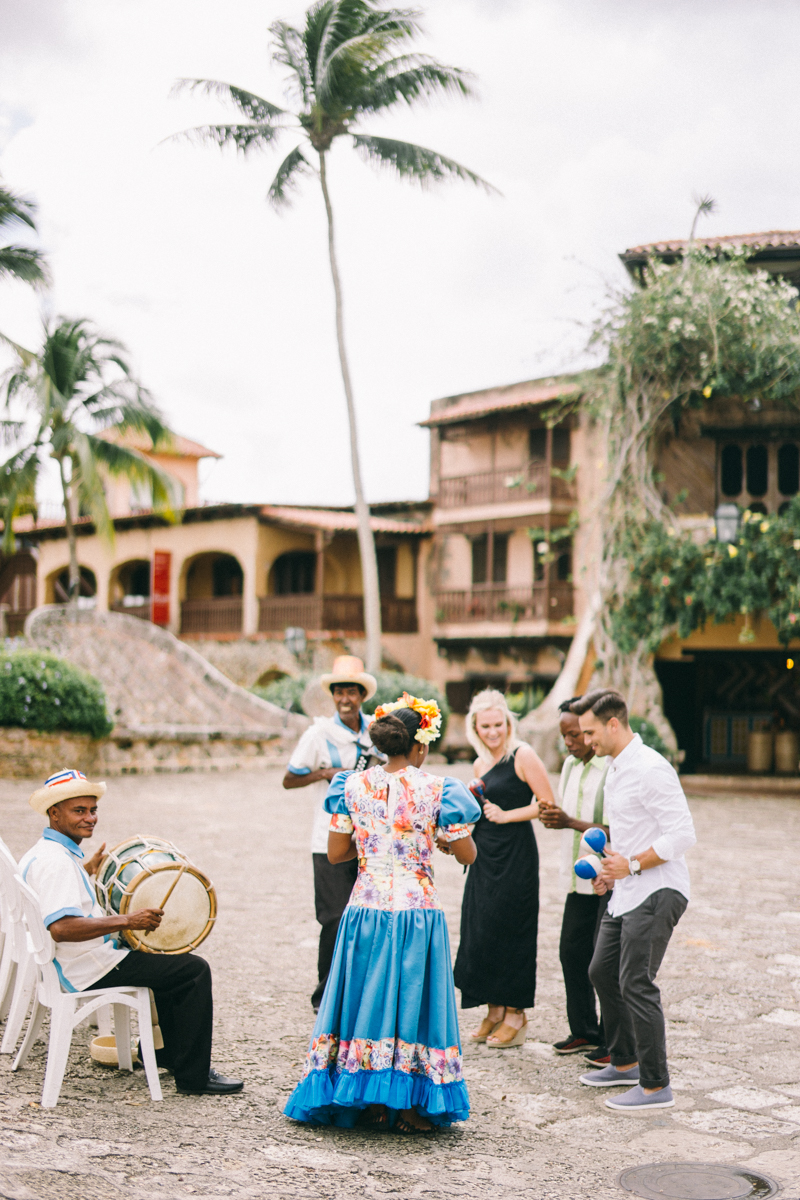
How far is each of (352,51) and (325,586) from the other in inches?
652

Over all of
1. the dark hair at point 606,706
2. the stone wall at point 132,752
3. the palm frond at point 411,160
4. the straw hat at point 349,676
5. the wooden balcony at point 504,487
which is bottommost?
the stone wall at point 132,752

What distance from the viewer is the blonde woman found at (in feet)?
18.7

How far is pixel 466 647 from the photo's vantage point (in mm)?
30406

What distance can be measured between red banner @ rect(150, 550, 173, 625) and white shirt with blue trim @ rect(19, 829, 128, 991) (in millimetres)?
30060

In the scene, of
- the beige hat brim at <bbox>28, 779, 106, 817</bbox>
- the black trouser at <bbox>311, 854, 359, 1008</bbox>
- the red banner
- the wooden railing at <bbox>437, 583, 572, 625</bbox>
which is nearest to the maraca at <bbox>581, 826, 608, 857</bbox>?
the black trouser at <bbox>311, 854, 359, 1008</bbox>

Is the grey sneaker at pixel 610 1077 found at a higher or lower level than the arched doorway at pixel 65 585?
lower

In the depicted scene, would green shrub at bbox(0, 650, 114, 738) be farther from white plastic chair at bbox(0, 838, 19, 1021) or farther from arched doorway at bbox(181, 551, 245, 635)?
arched doorway at bbox(181, 551, 245, 635)

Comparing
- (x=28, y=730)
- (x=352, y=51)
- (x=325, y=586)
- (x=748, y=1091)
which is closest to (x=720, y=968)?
(x=748, y=1091)

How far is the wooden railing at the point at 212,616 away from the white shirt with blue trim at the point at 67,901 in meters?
28.7

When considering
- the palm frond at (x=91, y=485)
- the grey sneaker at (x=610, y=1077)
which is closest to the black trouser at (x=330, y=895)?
the grey sneaker at (x=610, y=1077)

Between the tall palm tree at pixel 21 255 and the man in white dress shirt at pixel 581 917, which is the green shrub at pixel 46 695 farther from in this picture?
the man in white dress shirt at pixel 581 917

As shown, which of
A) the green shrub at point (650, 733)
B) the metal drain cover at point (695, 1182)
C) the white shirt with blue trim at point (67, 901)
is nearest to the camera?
the metal drain cover at point (695, 1182)

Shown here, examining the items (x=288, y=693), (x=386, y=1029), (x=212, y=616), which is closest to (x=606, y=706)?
(x=386, y=1029)

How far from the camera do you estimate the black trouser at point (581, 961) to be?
563 centimetres
